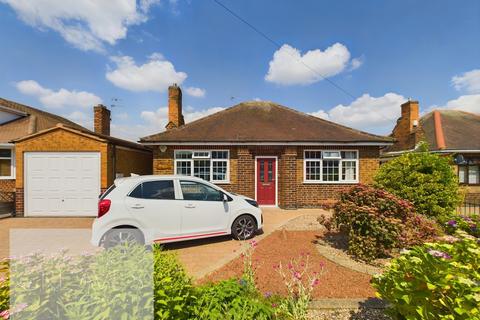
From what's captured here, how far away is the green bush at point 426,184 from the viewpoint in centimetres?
577

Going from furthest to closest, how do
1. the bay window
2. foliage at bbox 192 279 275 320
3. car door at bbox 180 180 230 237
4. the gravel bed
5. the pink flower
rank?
the bay window
car door at bbox 180 180 230 237
the gravel bed
foliage at bbox 192 279 275 320
the pink flower

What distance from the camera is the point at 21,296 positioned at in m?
1.42

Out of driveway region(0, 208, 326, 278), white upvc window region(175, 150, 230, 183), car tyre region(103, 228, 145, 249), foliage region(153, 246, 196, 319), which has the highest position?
white upvc window region(175, 150, 230, 183)

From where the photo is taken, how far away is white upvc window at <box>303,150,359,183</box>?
32.9ft

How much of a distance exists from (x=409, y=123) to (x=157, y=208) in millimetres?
17726

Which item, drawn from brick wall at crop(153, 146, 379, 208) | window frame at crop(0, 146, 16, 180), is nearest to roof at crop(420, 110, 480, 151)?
brick wall at crop(153, 146, 379, 208)

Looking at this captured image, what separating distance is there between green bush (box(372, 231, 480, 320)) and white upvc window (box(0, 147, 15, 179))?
1488 cm

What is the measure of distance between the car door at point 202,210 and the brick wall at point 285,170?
4376 millimetres

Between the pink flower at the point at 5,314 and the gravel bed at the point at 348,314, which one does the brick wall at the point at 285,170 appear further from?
the pink flower at the point at 5,314

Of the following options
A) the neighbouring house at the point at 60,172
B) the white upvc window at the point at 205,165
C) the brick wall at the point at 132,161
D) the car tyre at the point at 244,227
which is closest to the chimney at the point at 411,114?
the white upvc window at the point at 205,165

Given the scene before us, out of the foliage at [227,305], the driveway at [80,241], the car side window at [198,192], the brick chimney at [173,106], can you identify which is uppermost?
the brick chimney at [173,106]

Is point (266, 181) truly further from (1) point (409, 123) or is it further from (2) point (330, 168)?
Result: (1) point (409, 123)

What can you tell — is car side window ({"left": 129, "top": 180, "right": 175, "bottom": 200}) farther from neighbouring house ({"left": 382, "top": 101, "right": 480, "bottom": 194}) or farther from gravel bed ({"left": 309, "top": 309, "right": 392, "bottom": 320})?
neighbouring house ({"left": 382, "top": 101, "right": 480, "bottom": 194})

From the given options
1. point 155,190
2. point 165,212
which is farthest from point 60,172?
point 165,212
